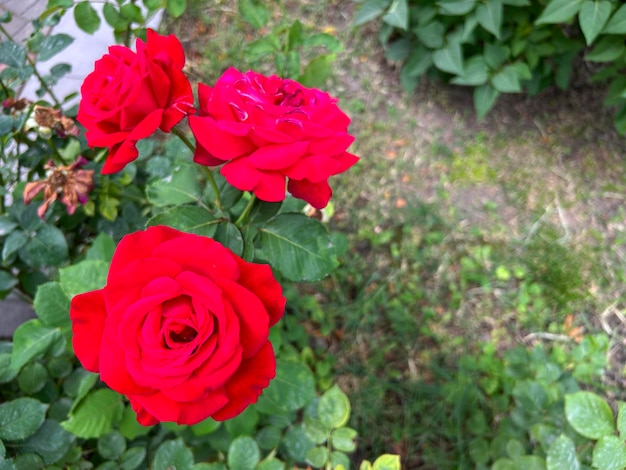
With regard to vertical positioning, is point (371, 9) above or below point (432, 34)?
above

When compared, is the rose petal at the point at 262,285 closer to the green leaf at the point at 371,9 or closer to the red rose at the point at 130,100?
the red rose at the point at 130,100

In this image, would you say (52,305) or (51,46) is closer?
(52,305)

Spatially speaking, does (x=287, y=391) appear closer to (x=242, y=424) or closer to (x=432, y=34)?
(x=242, y=424)

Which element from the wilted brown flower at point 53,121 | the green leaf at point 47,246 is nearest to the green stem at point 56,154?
the wilted brown flower at point 53,121

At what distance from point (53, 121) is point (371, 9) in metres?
1.60

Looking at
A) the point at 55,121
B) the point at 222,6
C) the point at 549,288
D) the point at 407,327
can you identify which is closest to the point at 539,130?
the point at 549,288

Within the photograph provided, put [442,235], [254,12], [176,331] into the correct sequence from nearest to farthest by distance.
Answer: [176,331] < [254,12] < [442,235]

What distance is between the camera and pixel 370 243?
6.93ft

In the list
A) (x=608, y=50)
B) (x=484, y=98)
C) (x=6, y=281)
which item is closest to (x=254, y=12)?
(x=6, y=281)

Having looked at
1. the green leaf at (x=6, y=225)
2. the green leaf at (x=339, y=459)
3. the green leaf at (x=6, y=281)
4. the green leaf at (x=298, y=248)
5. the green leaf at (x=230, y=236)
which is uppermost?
the green leaf at (x=230, y=236)

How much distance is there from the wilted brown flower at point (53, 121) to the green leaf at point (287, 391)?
69 cm

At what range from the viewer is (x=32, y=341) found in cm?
106

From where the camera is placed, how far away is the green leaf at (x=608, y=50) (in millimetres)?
1985

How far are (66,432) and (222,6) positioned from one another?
7.81 feet
